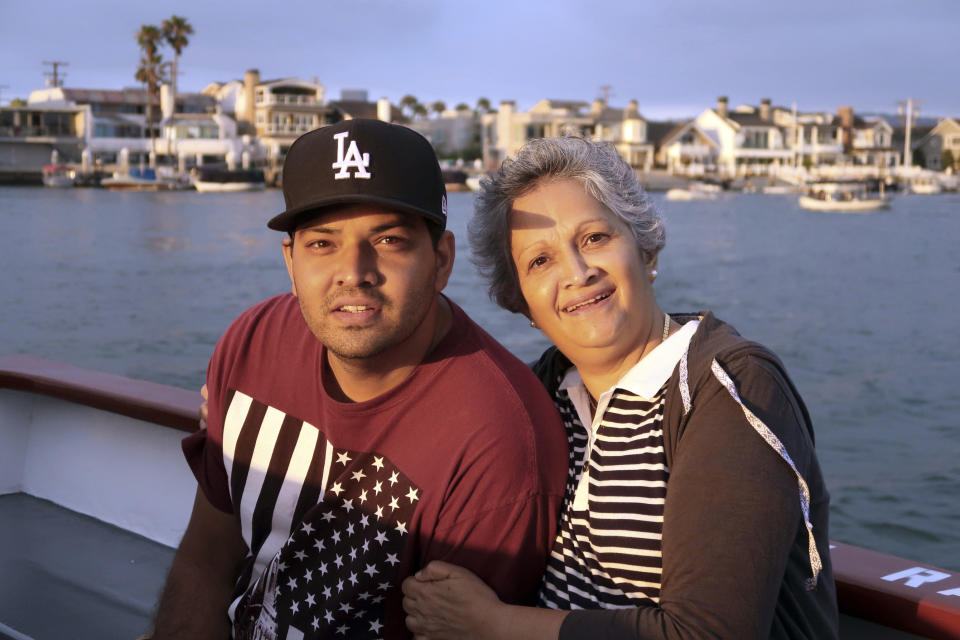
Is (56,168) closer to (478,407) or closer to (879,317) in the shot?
(879,317)

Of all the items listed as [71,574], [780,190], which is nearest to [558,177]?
[71,574]

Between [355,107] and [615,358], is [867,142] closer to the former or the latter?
[355,107]

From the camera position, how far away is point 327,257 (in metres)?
1.90

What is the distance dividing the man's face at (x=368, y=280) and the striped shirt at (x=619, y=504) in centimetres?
39

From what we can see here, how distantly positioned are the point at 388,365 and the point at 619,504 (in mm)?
463

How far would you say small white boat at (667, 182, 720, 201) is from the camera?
Result: 6912 centimetres

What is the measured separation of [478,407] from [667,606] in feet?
1.45

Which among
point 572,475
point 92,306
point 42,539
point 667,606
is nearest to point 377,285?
point 572,475

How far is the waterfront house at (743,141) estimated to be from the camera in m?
81.2

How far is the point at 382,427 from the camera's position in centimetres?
188

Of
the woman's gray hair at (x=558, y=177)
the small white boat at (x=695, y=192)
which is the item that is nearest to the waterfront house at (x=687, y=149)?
the small white boat at (x=695, y=192)

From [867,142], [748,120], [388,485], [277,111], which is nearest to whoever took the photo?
[388,485]

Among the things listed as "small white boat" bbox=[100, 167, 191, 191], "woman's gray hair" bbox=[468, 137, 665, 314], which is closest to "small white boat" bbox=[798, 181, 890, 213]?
"small white boat" bbox=[100, 167, 191, 191]

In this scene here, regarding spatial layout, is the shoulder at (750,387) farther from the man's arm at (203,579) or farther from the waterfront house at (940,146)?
the waterfront house at (940,146)
